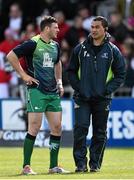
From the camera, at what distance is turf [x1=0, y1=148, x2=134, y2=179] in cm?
1254

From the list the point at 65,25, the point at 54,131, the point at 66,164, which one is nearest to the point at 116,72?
the point at 54,131

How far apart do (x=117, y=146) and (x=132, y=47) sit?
10.2 ft

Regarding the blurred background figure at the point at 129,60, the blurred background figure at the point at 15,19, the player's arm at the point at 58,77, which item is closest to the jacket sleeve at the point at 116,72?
the player's arm at the point at 58,77

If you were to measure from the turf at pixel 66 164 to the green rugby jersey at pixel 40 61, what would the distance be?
4.44ft

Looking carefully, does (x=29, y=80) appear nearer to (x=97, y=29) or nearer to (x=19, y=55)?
(x=19, y=55)

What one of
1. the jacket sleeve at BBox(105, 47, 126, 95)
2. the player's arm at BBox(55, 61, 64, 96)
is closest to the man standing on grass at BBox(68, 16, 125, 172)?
the jacket sleeve at BBox(105, 47, 126, 95)

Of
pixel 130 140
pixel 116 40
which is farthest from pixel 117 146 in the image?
pixel 116 40

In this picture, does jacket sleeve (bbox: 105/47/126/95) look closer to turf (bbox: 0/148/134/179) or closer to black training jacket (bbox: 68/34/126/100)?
black training jacket (bbox: 68/34/126/100)

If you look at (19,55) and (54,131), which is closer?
(19,55)

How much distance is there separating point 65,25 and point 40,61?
9.70 metres

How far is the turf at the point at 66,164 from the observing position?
41.1 ft

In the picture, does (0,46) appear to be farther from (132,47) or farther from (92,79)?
(92,79)

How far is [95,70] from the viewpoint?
13.1 meters

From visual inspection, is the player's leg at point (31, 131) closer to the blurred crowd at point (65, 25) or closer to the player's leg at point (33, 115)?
the player's leg at point (33, 115)
